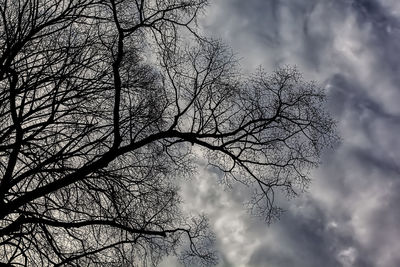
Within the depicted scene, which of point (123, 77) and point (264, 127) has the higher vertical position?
Answer: point (123, 77)

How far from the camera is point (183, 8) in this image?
725 centimetres

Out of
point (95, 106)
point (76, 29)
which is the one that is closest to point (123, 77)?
point (95, 106)

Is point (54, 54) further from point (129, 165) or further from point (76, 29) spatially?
point (129, 165)

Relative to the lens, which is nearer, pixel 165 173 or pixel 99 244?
pixel 99 244

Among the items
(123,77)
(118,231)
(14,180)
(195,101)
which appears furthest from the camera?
(123,77)

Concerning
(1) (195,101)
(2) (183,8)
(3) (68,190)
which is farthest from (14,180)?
(2) (183,8)

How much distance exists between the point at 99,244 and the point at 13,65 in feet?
12.1

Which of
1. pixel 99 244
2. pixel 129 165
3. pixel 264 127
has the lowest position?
pixel 99 244

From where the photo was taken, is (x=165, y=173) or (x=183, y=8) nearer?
(x=183, y=8)

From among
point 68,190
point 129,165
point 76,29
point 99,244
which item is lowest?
point 99,244

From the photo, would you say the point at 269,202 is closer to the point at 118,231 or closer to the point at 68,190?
the point at 118,231

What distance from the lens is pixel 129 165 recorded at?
773 cm

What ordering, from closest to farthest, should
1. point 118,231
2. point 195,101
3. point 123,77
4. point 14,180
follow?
point 14,180, point 195,101, point 118,231, point 123,77

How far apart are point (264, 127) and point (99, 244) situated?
12.1 feet
